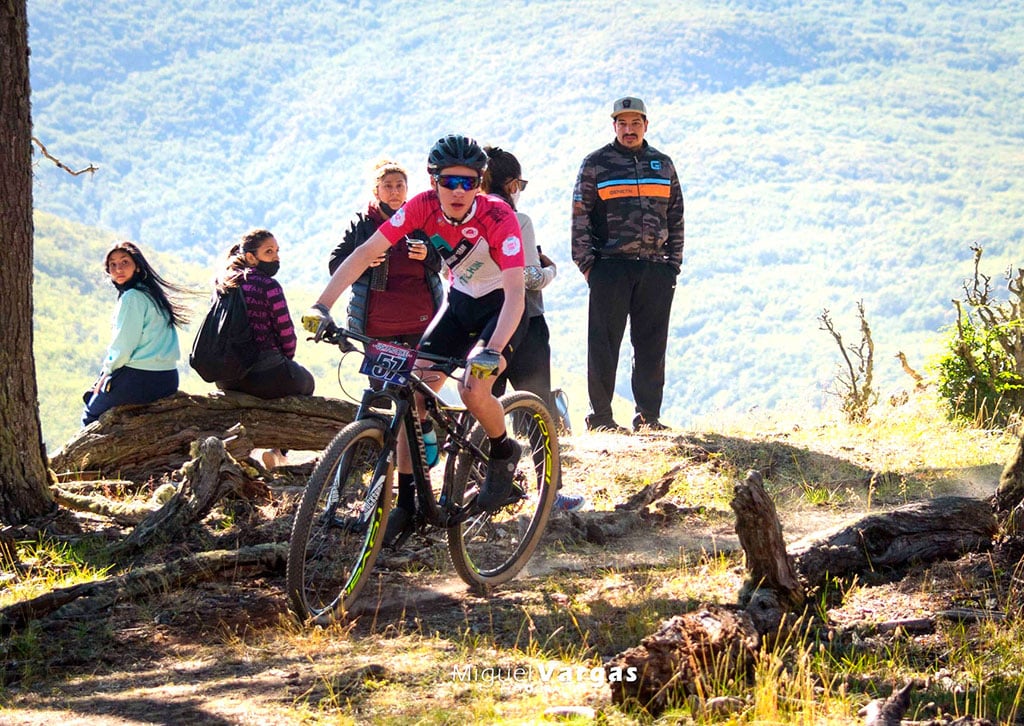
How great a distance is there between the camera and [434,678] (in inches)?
185

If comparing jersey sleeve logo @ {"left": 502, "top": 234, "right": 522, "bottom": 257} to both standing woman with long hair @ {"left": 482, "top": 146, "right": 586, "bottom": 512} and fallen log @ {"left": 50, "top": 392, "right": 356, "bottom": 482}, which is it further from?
fallen log @ {"left": 50, "top": 392, "right": 356, "bottom": 482}

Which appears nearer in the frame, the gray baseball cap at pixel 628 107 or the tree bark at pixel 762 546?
the tree bark at pixel 762 546

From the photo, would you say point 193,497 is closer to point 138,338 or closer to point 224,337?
point 224,337

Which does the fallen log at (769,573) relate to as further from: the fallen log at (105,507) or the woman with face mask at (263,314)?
the woman with face mask at (263,314)

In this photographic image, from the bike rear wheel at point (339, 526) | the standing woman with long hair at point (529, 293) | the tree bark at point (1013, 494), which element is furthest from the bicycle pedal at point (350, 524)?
the tree bark at point (1013, 494)

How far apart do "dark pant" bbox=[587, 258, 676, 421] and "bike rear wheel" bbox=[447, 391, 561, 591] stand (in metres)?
3.88

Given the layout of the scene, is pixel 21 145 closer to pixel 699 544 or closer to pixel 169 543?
pixel 169 543

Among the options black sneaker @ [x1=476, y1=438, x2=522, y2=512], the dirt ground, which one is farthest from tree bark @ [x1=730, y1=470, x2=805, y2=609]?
black sneaker @ [x1=476, y1=438, x2=522, y2=512]

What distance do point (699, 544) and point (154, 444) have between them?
4.24 m

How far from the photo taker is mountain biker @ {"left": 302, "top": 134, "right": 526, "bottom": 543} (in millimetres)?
5641

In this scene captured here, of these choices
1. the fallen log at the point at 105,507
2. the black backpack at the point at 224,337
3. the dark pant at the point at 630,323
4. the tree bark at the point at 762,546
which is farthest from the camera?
the dark pant at the point at 630,323

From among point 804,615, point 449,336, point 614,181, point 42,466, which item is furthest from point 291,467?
point 804,615

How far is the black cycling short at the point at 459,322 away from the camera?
6.31m

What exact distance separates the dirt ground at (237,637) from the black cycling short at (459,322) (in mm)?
1238
